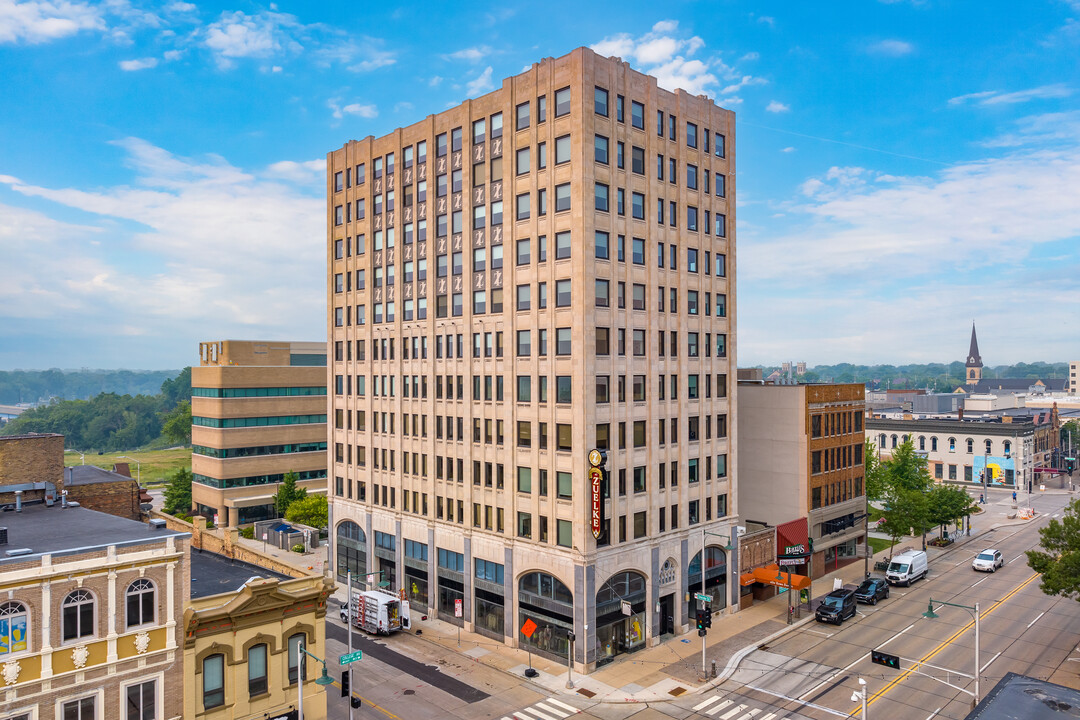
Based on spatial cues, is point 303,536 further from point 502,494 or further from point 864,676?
point 864,676

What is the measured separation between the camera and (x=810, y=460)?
186 ft

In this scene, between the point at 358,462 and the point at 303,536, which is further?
the point at 303,536

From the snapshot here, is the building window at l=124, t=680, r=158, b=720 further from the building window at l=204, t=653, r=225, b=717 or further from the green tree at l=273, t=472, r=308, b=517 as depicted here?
the green tree at l=273, t=472, r=308, b=517

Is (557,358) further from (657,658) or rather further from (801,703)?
(801,703)

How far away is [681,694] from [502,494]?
53.9 feet

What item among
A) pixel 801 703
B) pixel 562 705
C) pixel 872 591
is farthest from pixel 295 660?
pixel 872 591

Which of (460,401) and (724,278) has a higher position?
(724,278)

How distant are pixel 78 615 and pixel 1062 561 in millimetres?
52189

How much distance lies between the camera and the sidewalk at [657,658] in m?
37.6

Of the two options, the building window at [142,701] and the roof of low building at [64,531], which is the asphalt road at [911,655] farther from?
the roof of low building at [64,531]

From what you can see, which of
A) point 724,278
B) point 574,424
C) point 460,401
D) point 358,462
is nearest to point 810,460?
point 724,278

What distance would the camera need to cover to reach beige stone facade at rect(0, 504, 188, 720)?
24.5 m

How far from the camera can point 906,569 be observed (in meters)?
57.1

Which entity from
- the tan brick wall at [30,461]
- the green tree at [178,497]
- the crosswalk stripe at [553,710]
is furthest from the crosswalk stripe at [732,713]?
the green tree at [178,497]
